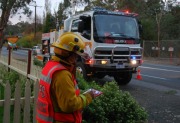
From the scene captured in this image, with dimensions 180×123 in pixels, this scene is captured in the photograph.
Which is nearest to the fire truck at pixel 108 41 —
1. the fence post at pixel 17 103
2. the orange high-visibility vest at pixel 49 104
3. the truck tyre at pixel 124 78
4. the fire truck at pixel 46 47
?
the truck tyre at pixel 124 78

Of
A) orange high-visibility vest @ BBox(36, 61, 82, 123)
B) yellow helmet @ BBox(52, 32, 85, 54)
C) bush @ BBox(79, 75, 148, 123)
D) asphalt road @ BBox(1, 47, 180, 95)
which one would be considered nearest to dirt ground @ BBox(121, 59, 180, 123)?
asphalt road @ BBox(1, 47, 180, 95)

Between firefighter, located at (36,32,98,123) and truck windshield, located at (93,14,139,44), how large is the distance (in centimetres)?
745

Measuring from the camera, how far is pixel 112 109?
5094 millimetres

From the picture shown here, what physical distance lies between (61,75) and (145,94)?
23.6 ft

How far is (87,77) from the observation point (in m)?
11.1

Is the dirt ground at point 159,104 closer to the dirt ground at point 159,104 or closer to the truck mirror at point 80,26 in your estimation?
the dirt ground at point 159,104

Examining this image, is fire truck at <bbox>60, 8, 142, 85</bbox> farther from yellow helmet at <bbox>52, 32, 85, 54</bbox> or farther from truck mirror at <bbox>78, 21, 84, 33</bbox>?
yellow helmet at <bbox>52, 32, 85, 54</bbox>

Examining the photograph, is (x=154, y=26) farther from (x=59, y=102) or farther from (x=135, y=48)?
(x=59, y=102)

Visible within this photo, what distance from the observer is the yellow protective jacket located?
112 inches

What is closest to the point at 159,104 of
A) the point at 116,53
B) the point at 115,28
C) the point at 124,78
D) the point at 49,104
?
the point at 116,53

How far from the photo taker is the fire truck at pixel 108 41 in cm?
1047

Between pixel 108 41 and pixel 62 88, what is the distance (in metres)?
7.79

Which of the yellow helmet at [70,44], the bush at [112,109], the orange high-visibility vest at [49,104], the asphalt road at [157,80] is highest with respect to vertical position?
the yellow helmet at [70,44]

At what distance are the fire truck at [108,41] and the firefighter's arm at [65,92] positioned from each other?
23.8 feet
